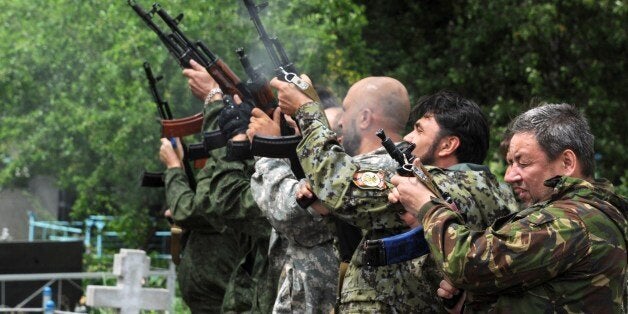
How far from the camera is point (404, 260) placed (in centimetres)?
418

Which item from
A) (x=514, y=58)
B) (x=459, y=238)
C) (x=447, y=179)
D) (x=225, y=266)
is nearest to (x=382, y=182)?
(x=447, y=179)

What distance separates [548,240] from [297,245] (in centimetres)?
193

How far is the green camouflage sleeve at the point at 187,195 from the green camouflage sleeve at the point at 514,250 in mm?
2811

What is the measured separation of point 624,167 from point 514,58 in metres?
2.54

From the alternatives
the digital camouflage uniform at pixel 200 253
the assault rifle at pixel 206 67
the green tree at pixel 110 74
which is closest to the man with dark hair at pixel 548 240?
the assault rifle at pixel 206 67

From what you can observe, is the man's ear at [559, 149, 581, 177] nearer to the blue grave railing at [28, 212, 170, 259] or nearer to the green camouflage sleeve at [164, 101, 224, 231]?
the green camouflage sleeve at [164, 101, 224, 231]

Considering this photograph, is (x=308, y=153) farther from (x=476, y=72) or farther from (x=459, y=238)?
(x=476, y=72)

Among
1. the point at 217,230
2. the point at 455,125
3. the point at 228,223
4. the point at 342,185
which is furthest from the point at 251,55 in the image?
the point at 342,185

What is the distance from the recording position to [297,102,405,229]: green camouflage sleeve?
14.1ft

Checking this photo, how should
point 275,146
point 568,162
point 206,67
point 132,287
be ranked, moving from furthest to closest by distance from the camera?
point 132,287
point 206,67
point 275,146
point 568,162

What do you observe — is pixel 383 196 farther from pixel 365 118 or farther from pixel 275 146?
pixel 275 146

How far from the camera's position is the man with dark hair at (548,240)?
3.69 meters

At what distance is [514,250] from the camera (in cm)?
369

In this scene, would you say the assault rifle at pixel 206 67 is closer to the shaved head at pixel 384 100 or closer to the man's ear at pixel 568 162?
the shaved head at pixel 384 100
